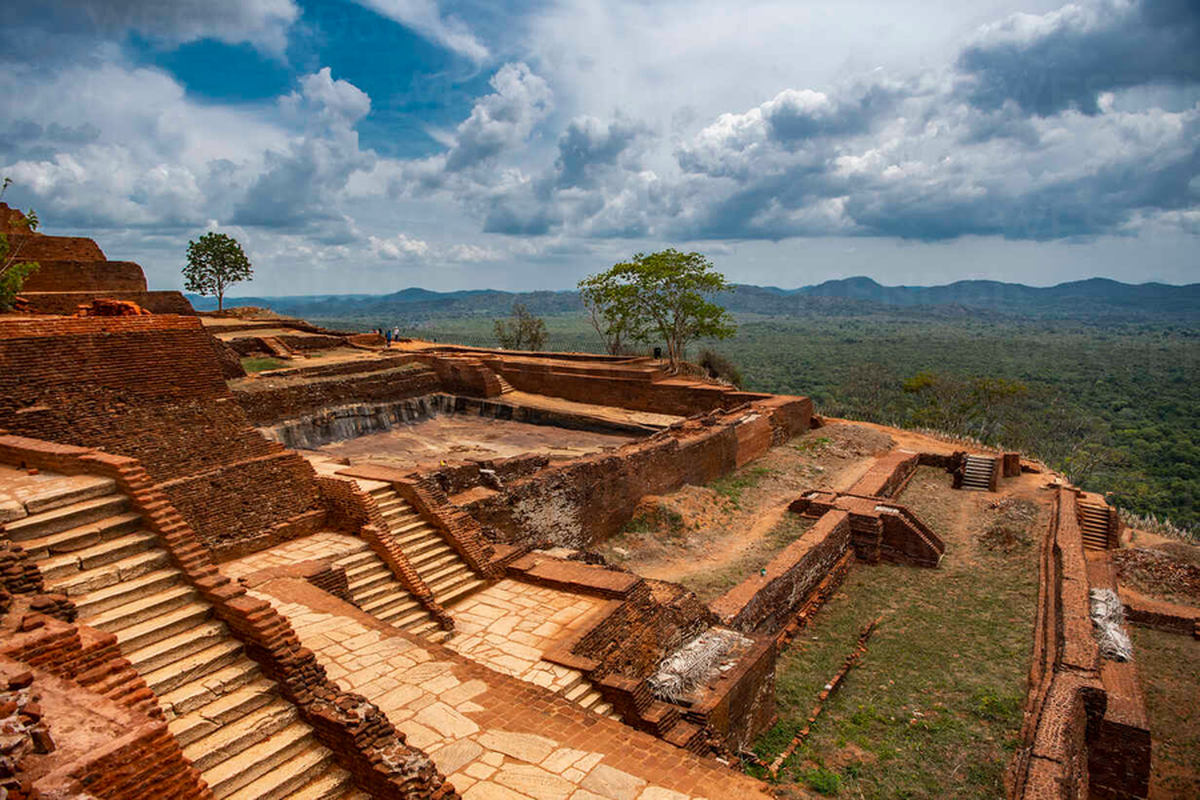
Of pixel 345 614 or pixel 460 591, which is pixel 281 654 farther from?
pixel 460 591

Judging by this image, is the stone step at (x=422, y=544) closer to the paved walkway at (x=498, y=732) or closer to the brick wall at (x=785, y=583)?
the paved walkway at (x=498, y=732)

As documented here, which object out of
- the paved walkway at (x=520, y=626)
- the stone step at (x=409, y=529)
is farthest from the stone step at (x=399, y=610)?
the stone step at (x=409, y=529)

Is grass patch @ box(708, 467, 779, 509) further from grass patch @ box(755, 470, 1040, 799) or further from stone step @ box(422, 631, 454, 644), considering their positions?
stone step @ box(422, 631, 454, 644)

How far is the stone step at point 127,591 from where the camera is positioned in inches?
183

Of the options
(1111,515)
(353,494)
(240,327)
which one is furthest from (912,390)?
(353,494)

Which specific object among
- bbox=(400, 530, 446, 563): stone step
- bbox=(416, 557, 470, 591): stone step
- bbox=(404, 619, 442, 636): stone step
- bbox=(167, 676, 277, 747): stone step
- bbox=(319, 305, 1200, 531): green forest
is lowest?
bbox=(319, 305, 1200, 531): green forest

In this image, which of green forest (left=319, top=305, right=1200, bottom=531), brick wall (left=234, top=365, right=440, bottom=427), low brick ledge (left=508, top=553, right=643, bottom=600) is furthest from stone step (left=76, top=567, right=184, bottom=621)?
green forest (left=319, top=305, right=1200, bottom=531)

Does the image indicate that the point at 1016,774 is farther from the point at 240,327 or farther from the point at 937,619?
the point at 240,327

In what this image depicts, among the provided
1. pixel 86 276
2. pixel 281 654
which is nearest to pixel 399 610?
pixel 281 654

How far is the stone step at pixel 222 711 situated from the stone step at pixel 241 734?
3 cm

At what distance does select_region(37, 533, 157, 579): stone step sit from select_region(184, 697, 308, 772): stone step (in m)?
1.64

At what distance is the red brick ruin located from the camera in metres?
4.14

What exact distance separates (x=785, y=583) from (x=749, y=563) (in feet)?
4.18

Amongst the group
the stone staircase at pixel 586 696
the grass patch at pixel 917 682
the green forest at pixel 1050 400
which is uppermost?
the stone staircase at pixel 586 696
